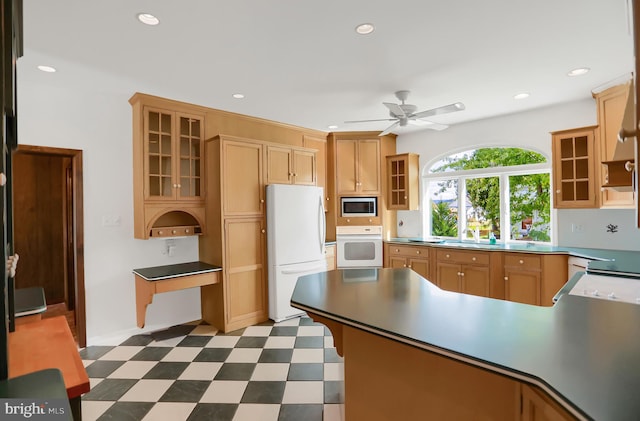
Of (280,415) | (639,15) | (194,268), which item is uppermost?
(639,15)

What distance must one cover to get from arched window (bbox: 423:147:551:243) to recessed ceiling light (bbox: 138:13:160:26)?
4.28m

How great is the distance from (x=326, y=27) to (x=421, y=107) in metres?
2.10

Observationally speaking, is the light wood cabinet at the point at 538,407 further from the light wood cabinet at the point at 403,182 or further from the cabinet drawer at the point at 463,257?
the light wood cabinet at the point at 403,182

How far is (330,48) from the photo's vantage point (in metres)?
2.42

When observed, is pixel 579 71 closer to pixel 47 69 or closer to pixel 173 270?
pixel 173 270

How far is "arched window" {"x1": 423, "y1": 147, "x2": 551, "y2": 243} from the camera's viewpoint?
14.0 ft

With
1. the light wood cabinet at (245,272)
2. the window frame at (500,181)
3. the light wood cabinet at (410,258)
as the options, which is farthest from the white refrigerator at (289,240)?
the window frame at (500,181)

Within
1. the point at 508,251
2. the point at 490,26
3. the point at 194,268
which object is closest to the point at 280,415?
the point at 194,268

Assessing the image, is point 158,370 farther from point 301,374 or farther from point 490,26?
point 490,26

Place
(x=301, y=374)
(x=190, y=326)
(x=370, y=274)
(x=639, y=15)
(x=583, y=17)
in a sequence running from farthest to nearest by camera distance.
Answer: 1. (x=190, y=326)
2. (x=301, y=374)
3. (x=370, y=274)
4. (x=583, y=17)
5. (x=639, y=15)

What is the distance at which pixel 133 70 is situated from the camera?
2770 mm

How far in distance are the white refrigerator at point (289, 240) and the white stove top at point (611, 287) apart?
2729mm

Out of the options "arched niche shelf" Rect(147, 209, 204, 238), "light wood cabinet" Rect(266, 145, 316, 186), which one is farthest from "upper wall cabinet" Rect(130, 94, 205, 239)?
"light wood cabinet" Rect(266, 145, 316, 186)

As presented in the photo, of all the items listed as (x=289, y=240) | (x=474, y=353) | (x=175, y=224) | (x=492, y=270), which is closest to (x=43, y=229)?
(x=175, y=224)
